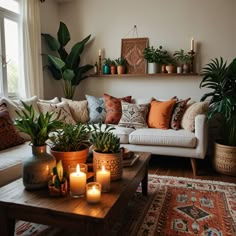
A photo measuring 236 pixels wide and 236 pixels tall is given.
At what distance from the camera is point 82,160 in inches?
58.7

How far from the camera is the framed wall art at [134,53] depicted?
3.84m

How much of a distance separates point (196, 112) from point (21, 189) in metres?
2.20

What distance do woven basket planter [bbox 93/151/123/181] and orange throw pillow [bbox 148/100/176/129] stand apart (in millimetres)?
1727

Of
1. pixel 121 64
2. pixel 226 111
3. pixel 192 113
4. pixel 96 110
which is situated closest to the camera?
pixel 226 111

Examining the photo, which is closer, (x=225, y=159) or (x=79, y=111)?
(x=225, y=159)

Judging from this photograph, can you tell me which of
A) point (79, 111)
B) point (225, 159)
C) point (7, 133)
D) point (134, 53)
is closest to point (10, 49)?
point (79, 111)

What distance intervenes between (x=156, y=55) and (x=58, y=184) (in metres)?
2.84

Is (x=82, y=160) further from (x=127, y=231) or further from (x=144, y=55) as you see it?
(x=144, y=55)

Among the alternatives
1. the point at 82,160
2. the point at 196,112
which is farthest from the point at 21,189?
the point at 196,112

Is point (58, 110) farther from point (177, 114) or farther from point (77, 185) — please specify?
point (77, 185)

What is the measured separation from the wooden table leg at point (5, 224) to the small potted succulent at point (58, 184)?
254 mm

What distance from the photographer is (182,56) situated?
3.58 m

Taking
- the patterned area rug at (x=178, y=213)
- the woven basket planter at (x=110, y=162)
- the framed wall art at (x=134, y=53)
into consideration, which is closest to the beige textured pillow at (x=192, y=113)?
the patterned area rug at (x=178, y=213)

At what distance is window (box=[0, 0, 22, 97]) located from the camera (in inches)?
124
